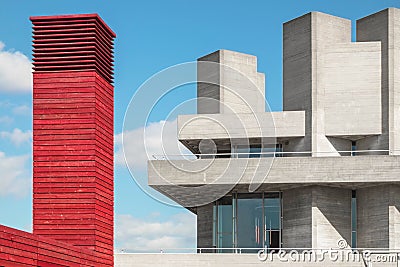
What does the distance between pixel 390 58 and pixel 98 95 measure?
66.0 feet

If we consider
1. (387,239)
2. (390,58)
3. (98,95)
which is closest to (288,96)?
(390,58)

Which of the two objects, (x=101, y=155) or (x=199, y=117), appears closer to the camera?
(x=101, y=155)

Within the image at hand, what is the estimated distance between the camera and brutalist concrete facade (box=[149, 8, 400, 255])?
40.9 meters

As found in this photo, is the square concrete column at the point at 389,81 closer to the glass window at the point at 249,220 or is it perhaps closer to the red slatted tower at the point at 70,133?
the glass window at the point at 249,220

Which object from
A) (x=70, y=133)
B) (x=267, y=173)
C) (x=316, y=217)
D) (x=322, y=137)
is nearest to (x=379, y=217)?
(x=316, y=217)

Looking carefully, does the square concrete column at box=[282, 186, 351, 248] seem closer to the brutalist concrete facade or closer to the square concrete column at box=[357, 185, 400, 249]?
the brutalist concrete facade

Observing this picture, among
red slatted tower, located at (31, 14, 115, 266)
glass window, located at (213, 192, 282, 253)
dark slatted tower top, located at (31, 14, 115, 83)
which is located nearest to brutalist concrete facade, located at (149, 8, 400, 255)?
glass window, located at (213, 192, 282, 253)

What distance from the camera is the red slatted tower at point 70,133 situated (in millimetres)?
26062

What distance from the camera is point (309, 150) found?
141 feet

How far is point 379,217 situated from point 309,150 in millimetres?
4656

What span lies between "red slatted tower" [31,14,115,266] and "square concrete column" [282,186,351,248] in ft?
54.4

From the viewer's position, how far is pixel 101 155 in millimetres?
26844

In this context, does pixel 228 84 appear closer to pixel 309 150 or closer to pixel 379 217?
pixel 309 150

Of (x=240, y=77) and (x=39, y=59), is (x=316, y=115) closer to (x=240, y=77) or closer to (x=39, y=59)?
(x=240, y=77)
